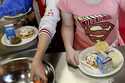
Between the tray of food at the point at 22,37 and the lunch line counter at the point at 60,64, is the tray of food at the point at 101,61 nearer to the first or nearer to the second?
the lunch line counter at the point at 60,64

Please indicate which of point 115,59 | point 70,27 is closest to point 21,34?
point 70,27

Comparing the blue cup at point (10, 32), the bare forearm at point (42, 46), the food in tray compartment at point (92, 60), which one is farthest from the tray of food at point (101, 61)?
the blue cup at point (10, 32)

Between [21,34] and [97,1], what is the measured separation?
0.50 metres

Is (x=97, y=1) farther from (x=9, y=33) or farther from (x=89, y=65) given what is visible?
(x=9, y=33)

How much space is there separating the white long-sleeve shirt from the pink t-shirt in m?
0.03

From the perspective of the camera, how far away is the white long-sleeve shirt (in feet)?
3.62

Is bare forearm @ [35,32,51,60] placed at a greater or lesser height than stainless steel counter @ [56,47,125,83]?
greater

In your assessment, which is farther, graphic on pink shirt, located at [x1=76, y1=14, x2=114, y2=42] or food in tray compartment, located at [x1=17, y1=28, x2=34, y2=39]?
food in tray compartment, located at [x1=17, y1=28, x2=34, y2=39]

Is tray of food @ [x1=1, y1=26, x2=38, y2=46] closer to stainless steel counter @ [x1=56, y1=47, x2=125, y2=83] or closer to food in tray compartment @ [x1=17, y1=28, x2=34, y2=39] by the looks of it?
food in tray compartment @ [x1=17, y1=28, x2=34, y2=39]

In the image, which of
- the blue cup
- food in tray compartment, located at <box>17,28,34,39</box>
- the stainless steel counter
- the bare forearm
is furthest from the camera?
food in tray compartment, located at <box>17,28,34,39</box>

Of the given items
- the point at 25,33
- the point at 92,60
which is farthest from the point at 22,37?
the point at 92,60

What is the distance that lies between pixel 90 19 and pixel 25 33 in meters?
0.42

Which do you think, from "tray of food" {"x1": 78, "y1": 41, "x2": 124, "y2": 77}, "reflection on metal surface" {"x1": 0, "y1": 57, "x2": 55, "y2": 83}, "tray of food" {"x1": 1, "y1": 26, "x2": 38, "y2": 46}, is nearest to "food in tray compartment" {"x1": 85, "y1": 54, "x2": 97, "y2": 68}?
"tray of food" {"x1": 78, "y1": 41, "x2": 124, "y2": 77}

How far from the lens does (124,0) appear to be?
1.15m
